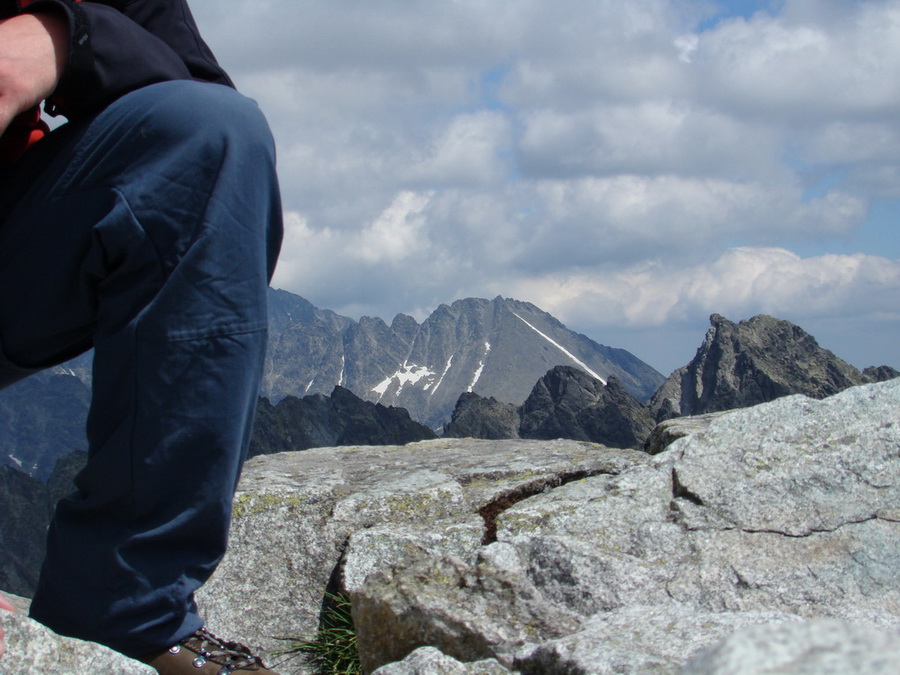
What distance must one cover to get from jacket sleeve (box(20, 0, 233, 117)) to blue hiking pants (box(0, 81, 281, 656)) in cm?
10

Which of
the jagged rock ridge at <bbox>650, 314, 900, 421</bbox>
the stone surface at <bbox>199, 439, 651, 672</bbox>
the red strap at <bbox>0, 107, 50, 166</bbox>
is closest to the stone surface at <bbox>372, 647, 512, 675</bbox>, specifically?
the stone surface at <bbox>199, 439, 651, 672</bbox>

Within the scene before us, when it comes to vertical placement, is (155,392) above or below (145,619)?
above

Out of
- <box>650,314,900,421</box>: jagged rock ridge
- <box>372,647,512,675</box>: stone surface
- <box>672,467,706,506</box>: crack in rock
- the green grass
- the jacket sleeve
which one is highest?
<box>650,314,900,421</box>: jagged rock ridge

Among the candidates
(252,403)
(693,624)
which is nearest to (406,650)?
(693,624)

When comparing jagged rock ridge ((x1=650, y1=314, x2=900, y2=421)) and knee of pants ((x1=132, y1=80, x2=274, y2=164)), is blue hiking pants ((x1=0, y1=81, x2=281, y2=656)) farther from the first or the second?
jagged rock ridge ((x1=650, y1=314, x2=900, y2=421))

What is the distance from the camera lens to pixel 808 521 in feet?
18.7

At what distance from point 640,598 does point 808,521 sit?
1552mm

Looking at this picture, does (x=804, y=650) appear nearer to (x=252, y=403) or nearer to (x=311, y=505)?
(x=252, y=403)

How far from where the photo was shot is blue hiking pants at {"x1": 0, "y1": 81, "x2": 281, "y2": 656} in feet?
9.17

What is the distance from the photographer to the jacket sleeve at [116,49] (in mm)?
2727

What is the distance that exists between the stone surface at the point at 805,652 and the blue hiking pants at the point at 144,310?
6.55 ft

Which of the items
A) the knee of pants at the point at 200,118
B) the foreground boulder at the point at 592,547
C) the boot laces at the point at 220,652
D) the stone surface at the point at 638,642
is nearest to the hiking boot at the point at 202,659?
the boot laces at the point at 220,652

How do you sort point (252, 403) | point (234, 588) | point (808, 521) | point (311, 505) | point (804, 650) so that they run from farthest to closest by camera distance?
point (311, 505)
point (234, 588)
point (808, 521)
point (252, 403)
point (804, 650)

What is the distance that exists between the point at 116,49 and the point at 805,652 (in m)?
2.75
